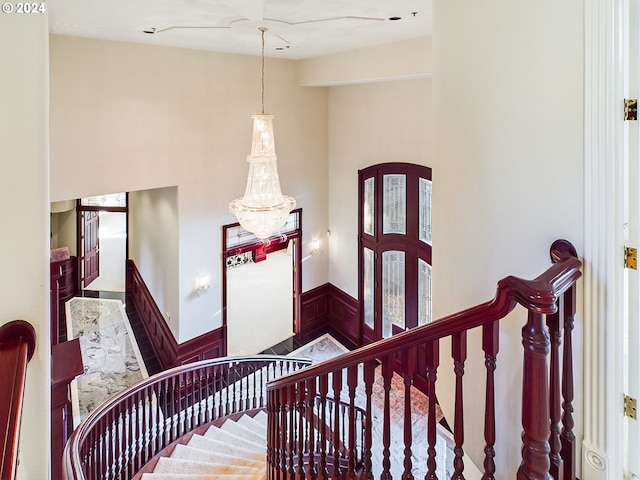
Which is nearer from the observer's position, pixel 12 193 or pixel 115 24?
pixel 12 193

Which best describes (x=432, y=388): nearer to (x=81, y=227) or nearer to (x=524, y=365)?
(x=524, y=365)

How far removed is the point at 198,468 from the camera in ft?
13.8

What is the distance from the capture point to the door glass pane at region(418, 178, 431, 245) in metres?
7.00

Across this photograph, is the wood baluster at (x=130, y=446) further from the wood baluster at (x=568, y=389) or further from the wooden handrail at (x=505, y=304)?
the wood baluster at (x=568, y=389)

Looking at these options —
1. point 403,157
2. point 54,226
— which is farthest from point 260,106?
point 54,226

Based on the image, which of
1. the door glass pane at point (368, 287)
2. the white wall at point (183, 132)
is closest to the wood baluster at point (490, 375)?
the white wall at point (183, 132)

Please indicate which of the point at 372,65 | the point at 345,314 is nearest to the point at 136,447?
the point at 345,314

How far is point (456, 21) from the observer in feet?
7.75

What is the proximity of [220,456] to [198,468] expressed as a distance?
263 mm

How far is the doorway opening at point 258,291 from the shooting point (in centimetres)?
775

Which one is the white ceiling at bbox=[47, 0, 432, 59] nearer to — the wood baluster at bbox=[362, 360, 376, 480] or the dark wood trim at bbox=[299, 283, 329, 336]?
the wood baluster at bbox=[362, 360, 376, 480]

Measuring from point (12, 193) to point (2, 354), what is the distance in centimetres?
42

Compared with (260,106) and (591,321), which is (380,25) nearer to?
(260,106)

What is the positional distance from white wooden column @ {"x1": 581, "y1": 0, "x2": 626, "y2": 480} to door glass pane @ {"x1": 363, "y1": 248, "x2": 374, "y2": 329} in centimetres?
656
